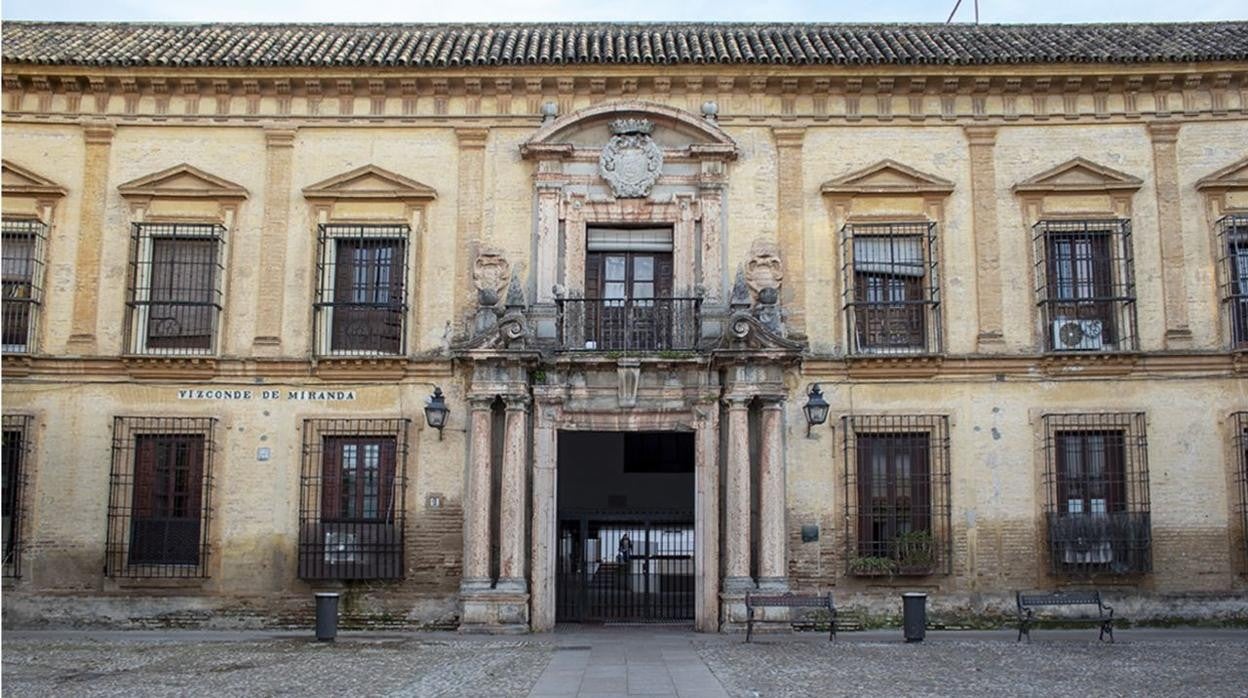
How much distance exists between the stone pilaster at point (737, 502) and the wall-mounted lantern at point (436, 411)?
4.07 m

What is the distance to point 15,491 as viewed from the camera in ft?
57.4

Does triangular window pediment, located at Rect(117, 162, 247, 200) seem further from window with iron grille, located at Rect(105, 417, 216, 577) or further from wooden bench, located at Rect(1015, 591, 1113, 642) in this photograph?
wooden bench, located at Rect(1015, 591, 1113, 642)

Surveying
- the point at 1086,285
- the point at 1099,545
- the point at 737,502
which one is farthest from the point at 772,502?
the point at 1086,285

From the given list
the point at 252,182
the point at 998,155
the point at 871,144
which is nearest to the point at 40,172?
the point at 252,182

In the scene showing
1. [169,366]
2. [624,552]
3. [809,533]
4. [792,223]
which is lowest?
[624,552]

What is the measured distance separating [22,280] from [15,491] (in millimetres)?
3140

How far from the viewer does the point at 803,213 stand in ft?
59.0

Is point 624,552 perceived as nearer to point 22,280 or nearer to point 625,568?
point 625,568

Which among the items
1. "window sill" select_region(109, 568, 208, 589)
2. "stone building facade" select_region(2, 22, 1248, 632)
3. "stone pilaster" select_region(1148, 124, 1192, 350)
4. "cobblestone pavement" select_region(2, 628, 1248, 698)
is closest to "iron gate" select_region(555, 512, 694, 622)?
"stone building facade" select_region(2, 22, 1248, 632)

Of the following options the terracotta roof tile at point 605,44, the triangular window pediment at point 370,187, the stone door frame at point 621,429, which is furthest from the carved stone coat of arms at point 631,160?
the stone door frame at point 621,429

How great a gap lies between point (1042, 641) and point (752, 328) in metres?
5.61

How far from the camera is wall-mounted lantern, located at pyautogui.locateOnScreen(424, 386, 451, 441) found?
1714 centimetres

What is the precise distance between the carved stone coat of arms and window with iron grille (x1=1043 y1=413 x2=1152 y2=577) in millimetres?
6803

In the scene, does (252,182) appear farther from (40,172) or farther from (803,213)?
(803,213)
